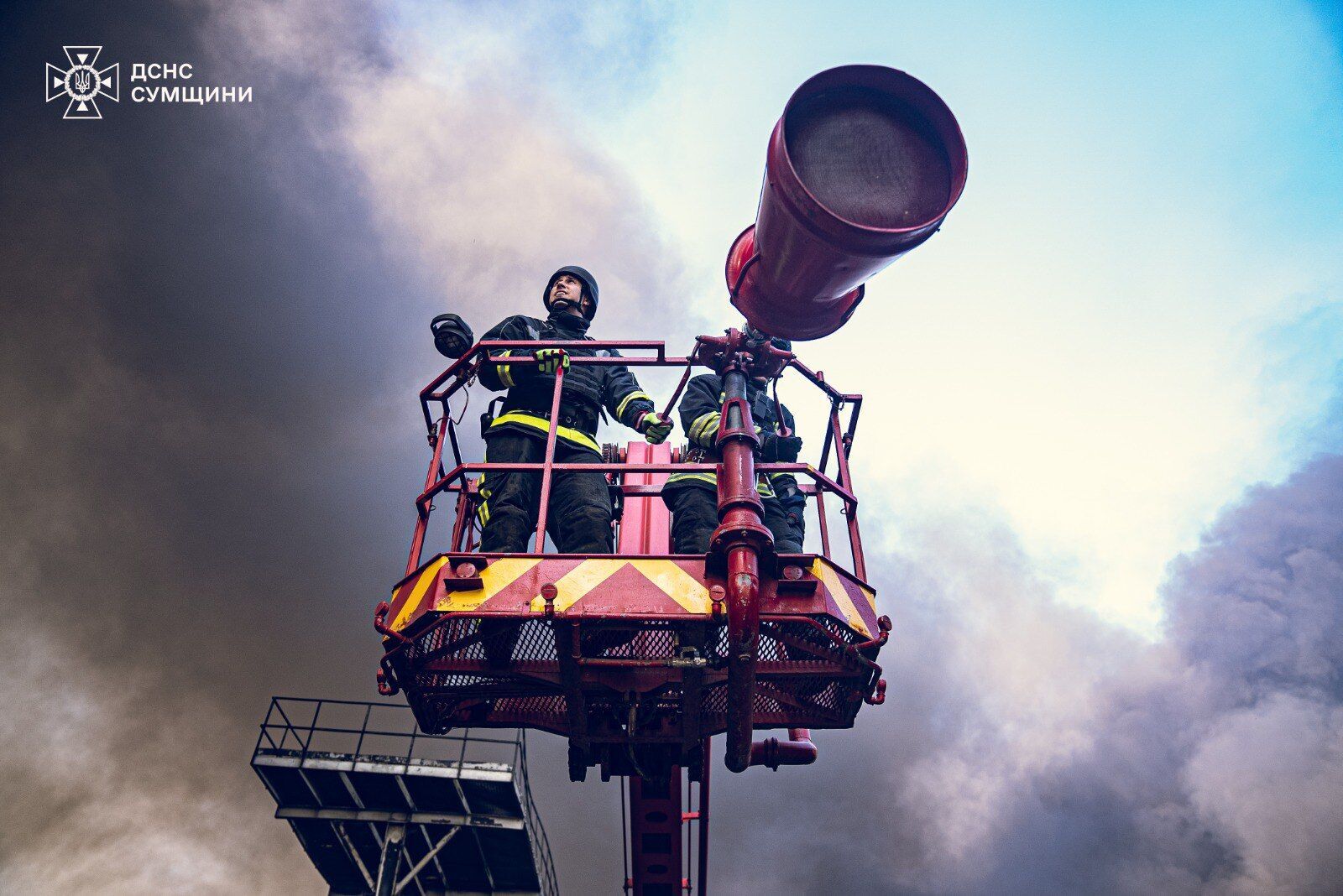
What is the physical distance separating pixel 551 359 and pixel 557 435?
0.52 meters

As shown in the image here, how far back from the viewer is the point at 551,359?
5.61m

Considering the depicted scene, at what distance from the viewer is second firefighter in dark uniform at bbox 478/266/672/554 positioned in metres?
4.99

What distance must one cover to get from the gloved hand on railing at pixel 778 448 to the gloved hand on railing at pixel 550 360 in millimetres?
1482

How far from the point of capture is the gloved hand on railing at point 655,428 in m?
5.44

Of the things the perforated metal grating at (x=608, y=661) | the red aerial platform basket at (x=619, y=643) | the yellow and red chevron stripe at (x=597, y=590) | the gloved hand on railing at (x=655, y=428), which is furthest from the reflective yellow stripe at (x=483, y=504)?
A: the gloved hand on railing at (x=655, y=428)

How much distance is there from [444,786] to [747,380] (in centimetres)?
1046

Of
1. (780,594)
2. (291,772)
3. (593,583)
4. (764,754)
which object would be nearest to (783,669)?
(780,594)

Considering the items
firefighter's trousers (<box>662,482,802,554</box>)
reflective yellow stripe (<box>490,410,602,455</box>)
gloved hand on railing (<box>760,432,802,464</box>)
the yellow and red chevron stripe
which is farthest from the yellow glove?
the yellow and red chevron stripe

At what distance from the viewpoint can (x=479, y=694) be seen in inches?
181

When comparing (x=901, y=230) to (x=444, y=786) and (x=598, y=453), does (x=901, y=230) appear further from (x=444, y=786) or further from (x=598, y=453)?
(x=444, y=786)

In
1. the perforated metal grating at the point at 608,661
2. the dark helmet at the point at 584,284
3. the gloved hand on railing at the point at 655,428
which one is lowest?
the perforated metal grating at the point at 608,661

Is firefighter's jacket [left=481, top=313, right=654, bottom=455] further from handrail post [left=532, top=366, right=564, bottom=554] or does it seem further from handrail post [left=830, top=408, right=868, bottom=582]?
handrail post [left=830, top=408, right=868, bottom=582]

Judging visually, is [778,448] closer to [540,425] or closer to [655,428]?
[655,428]

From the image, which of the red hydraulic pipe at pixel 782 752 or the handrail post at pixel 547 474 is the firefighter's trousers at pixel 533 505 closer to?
the handrail post at pixel 547 474
